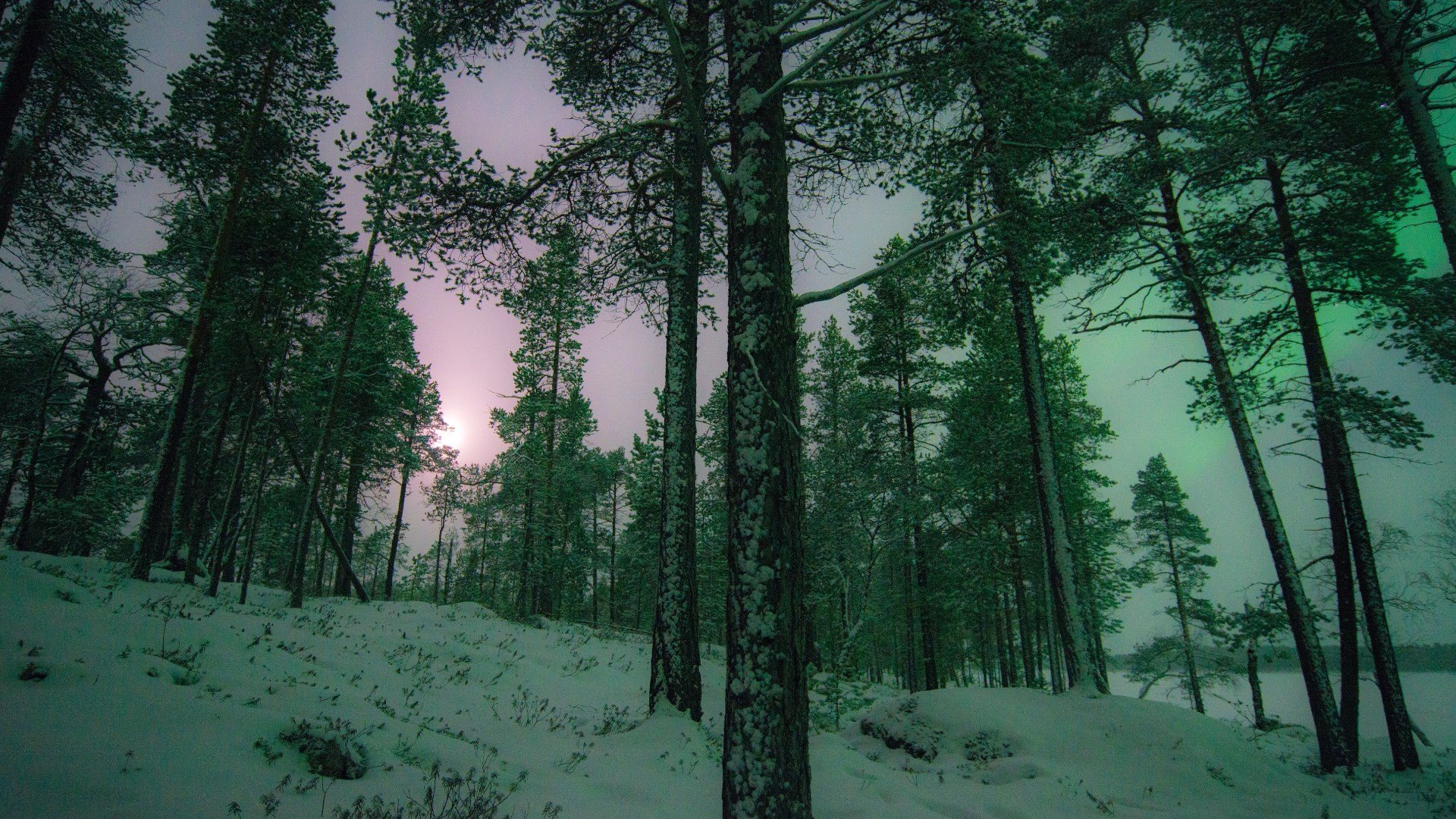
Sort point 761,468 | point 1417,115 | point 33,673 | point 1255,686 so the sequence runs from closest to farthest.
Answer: point 761,468, point 33,673, point 1417,115, point 1255,686

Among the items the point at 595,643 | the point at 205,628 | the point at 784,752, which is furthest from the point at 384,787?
the point at 595,643

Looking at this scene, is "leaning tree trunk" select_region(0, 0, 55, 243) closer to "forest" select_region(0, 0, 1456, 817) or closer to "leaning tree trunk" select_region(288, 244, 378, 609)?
"forest" select_region(0, 0, 1456, 817)

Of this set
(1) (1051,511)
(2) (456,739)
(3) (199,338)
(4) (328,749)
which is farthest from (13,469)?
(1) (1051,511)

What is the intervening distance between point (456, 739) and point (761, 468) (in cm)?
459

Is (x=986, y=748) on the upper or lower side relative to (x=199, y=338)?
lower

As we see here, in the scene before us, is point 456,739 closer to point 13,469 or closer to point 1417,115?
point 1417,115

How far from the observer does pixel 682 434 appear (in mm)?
7762

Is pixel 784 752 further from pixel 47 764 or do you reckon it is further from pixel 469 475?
pixel 469 475

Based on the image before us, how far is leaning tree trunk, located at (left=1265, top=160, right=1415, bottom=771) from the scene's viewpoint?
823 cm

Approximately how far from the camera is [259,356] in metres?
13.7

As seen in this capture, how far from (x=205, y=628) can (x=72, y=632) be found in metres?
1.92

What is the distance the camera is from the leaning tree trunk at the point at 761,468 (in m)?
3.16

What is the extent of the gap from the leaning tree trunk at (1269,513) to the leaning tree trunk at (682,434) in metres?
7.70

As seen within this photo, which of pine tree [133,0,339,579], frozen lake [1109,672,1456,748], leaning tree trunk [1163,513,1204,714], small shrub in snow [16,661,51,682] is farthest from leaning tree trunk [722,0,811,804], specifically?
leaning tree trunk [1163,513,1204,714]
